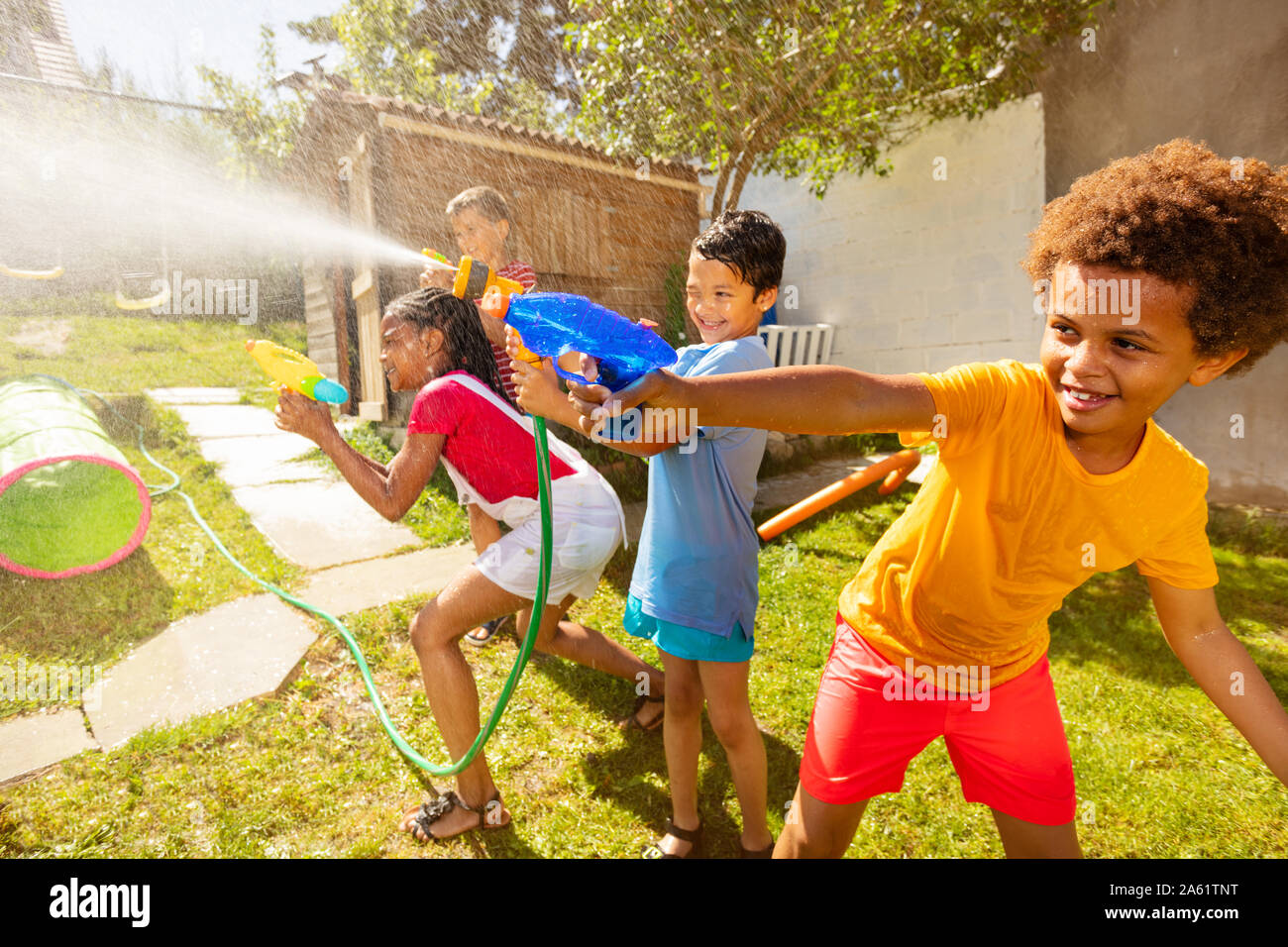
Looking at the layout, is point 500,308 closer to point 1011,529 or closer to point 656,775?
point 1011,529

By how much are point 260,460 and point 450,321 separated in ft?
17.1

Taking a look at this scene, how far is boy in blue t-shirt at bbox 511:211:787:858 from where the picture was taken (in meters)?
2.09

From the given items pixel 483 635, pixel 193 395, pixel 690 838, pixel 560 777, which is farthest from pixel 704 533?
pixel 193 395

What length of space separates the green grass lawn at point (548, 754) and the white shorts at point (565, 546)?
86 cm

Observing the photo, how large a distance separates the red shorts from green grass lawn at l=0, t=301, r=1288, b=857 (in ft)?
3.30

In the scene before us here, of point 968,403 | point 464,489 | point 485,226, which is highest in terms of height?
point 485,226

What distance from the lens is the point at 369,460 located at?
2.29 meters

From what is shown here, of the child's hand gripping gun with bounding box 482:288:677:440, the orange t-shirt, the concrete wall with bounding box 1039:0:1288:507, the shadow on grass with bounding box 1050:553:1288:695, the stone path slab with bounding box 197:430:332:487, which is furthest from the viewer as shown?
the stone path slab with bounding box 197:430:332:487

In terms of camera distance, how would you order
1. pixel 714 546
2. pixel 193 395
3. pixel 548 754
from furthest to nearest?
pixel 193 395 → pixel 548 754 → pixel 714 546

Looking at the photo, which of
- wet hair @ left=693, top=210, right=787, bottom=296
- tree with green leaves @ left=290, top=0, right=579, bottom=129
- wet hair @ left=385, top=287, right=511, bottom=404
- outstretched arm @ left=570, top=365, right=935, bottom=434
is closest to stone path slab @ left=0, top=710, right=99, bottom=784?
wet hair @ left=385, top=287, right=511, bottom=404

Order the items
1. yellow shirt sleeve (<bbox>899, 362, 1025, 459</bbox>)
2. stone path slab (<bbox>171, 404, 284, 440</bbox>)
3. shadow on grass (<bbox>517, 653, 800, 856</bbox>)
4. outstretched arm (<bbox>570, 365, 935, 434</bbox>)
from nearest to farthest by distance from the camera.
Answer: outstretched arm (<bbox>570, 365, 935, 434</bbox>) → yellow shirt sleeve (<bbox>899, 362, 1025, 459</bbox>) → shadow on grass (<bbox>517, 653, 800, 856</bbox>) → stone path slab (<bbox>171, 404, 284, 440</bbox>)

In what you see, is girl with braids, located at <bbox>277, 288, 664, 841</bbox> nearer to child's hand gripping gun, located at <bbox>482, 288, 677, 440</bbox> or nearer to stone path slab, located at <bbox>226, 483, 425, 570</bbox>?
child's hand gripping gun, located at <bbox>482, 288, 677, 440</bbox>
